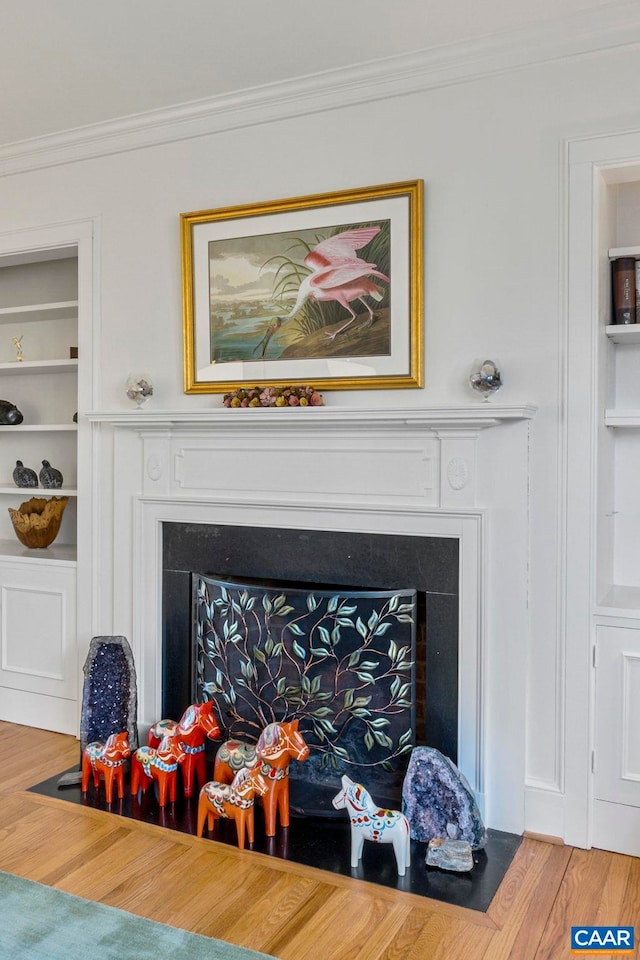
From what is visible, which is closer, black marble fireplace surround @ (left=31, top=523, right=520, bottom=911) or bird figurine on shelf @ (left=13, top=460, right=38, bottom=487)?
black marble fireplace surround @ (left=31, top=523, right=520, bottom=911)

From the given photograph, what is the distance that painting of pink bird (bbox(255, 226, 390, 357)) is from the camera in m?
2.74

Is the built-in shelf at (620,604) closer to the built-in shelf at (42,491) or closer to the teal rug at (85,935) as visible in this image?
the teal rug at (85,935)

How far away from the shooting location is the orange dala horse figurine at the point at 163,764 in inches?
106

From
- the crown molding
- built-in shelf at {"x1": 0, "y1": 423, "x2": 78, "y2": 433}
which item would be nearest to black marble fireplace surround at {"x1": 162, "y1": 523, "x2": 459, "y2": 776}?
built-in shelf at {"x1": 0, "y1": 423, "x2": 78, "y2": 433}

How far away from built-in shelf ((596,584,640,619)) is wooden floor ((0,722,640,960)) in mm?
746

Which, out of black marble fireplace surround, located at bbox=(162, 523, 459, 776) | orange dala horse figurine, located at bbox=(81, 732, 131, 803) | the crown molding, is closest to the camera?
the crown molding

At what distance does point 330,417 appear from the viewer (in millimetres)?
2666

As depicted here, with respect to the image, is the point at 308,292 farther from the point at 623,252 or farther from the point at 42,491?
the point at 42,491

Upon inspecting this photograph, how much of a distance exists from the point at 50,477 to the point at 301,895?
223 cm

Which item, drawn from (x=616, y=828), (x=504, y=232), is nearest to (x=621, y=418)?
(x=504, y=232)

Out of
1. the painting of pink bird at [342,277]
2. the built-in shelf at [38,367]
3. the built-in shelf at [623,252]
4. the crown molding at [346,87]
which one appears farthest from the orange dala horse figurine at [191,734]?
the crown molding at [346,87]

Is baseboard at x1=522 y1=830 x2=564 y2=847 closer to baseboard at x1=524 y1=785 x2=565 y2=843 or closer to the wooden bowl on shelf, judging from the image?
baseboard at x1=524 y1=785 x2=565 y2=843

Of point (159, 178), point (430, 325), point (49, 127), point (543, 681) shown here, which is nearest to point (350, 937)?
point (543, 681)

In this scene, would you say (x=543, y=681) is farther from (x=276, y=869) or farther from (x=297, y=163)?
(x=297, y=163)
